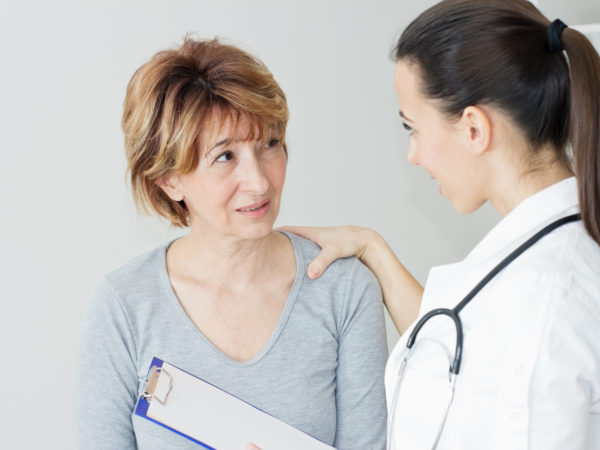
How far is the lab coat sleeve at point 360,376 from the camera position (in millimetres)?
1387

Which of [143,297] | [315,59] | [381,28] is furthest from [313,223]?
[143,297]

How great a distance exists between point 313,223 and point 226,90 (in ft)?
3.29

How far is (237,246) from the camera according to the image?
56.2 inches

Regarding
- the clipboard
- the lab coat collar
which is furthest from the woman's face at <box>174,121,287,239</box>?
the lab coat collar

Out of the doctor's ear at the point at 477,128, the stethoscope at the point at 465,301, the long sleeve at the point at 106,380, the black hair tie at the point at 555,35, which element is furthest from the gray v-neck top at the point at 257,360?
the black hair tie at the point at 555,35

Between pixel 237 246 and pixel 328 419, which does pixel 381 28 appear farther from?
pixel 328 419

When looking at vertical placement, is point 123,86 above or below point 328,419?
above

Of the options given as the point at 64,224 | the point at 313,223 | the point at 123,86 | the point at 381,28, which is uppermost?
the point at 381,28

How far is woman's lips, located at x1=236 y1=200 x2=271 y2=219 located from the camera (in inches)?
52.7

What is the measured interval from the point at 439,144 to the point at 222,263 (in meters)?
0.58

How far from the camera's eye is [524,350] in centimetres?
89

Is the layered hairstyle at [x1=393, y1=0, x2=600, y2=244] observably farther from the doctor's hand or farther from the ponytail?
the doctor's hand

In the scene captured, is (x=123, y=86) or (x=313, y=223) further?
(x=313, y=223)

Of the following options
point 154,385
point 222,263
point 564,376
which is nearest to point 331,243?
point 222,263
